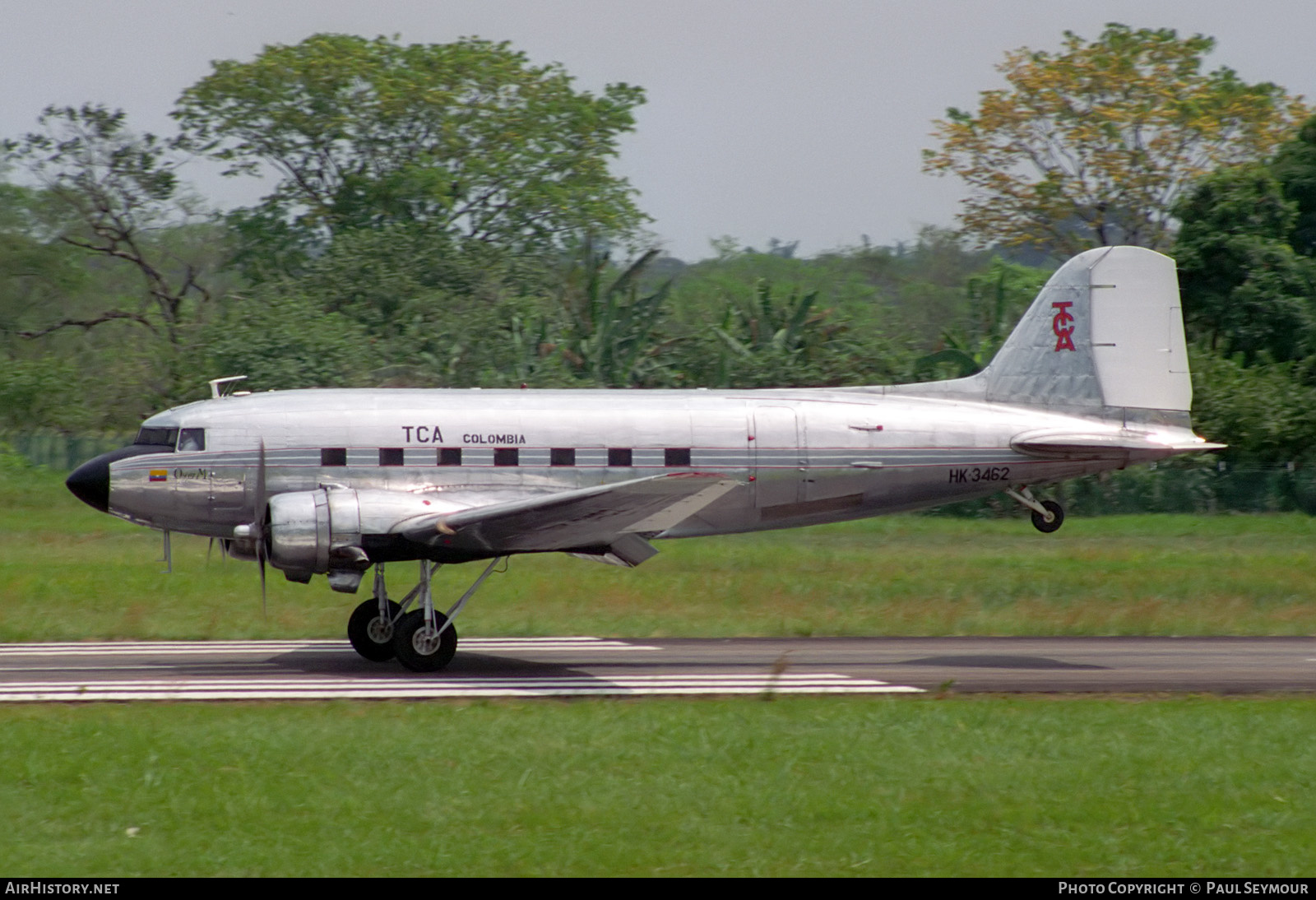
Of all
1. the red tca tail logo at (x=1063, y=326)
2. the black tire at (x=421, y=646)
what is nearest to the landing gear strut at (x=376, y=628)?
the black tire at (x=421, y=646)

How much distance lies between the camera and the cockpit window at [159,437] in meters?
20.3

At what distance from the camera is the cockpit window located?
801 inches

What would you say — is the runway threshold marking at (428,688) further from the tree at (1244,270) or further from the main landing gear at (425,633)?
the tree at (1244,270)

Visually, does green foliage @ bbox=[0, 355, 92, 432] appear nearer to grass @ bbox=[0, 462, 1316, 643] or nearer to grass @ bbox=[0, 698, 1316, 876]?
grass @ bbox=[0, 462, 1316, 643]

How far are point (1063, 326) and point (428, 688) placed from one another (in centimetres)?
1175

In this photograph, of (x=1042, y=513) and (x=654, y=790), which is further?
(x=1042, y=513)

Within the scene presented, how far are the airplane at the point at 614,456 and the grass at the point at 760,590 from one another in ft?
13.3

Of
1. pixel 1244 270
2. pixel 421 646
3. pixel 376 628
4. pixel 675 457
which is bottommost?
pixel 421 646

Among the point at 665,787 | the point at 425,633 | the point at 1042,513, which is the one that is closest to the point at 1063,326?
the point at 1042,513

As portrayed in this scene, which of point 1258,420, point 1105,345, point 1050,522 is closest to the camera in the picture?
point 1050,522

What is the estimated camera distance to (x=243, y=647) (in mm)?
22391

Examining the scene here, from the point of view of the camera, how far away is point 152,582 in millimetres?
27547

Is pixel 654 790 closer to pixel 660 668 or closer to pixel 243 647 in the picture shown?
pixel 660 668

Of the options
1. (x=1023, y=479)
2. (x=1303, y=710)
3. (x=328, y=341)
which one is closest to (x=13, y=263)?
(x=328, y=341)
